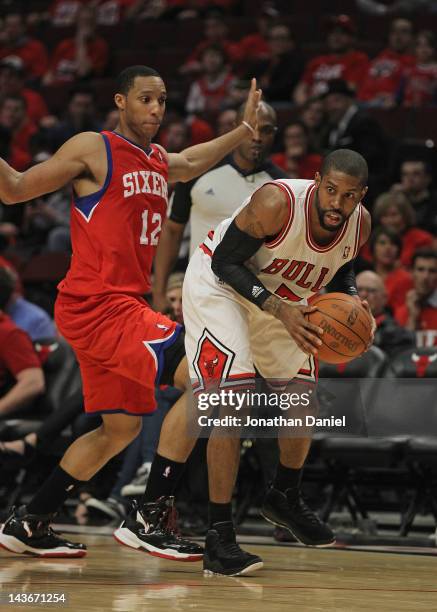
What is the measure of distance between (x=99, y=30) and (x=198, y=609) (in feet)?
37.1

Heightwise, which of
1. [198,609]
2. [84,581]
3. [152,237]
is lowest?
[84,581]

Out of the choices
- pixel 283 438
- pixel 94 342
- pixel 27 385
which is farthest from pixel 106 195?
pixel 27 385

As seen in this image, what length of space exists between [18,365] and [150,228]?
293 centimetres

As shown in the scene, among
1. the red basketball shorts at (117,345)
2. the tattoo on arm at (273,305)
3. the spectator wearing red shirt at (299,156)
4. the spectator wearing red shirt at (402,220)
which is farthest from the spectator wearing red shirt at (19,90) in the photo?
the tattoo on arm at (273,305)

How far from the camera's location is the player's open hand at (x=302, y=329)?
175 inches

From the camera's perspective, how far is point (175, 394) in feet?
23.4

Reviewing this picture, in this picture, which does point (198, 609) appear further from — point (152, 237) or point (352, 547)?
point (352, 547)

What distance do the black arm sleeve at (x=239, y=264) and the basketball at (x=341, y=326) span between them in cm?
23

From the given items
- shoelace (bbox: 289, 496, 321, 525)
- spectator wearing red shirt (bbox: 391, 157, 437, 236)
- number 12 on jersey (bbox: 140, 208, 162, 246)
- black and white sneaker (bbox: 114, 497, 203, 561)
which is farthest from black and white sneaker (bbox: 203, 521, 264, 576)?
spectator wearing red shirt (bbox: 391, 157, 437, 236)

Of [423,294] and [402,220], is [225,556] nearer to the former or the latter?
[423,294]

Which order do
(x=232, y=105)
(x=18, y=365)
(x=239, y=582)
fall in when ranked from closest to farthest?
(x=239, y=582) → (x=18, y=365) → (x=232, y=105)

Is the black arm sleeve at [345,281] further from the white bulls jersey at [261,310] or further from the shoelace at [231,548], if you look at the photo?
the shoelace at [231,548]

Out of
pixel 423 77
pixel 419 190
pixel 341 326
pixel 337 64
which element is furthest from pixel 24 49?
pixel 341 326

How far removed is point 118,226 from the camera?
4.88 metres
